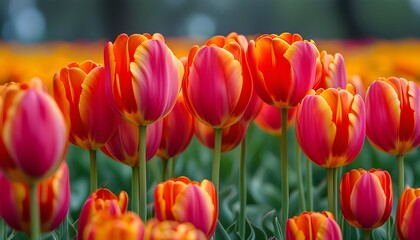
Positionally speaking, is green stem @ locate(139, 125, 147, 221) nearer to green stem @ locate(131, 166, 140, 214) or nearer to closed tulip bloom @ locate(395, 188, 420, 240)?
green stem @ locate(131, 166, 140, 214)

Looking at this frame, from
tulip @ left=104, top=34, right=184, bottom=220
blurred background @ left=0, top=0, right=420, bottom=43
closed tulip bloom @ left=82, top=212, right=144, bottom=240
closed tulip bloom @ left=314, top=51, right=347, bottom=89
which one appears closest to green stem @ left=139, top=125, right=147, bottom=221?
tulip @ left=104, top=34, right=184, bottom=220

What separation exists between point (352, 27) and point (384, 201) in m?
10.8

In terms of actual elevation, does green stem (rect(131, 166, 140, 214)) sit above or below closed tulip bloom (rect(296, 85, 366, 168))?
below

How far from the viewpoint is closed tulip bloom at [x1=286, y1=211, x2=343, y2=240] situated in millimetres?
820

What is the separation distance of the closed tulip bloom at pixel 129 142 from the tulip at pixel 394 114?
0.28 meters

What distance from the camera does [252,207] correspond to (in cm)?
136

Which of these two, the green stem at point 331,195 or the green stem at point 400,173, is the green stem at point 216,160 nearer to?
the green stem at point 331,195

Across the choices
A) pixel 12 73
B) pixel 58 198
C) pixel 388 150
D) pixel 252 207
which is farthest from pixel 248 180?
pixel 12 73

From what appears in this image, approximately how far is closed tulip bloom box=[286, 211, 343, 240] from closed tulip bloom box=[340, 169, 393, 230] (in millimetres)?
101

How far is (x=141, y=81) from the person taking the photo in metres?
0.87

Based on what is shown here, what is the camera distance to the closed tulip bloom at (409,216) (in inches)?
33.9

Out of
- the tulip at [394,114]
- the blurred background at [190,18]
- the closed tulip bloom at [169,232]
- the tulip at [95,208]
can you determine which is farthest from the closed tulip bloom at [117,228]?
the blurred background at [190,18]

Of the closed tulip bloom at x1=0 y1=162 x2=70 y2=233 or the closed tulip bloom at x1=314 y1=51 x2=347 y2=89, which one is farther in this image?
the closed tulip bloom at x1=314 y1=51 x2=347 y2=89

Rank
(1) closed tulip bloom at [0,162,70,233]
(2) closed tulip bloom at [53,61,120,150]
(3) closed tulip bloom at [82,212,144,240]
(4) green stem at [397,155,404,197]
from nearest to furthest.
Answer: (3) closed tulip bloom at [82,212,144,240]
(1) closed tulip bloom at [0,162,70,233]
(2) closed tulip bloom at [53,61,120,150]
(4) green stem at [397,155,404,197]
